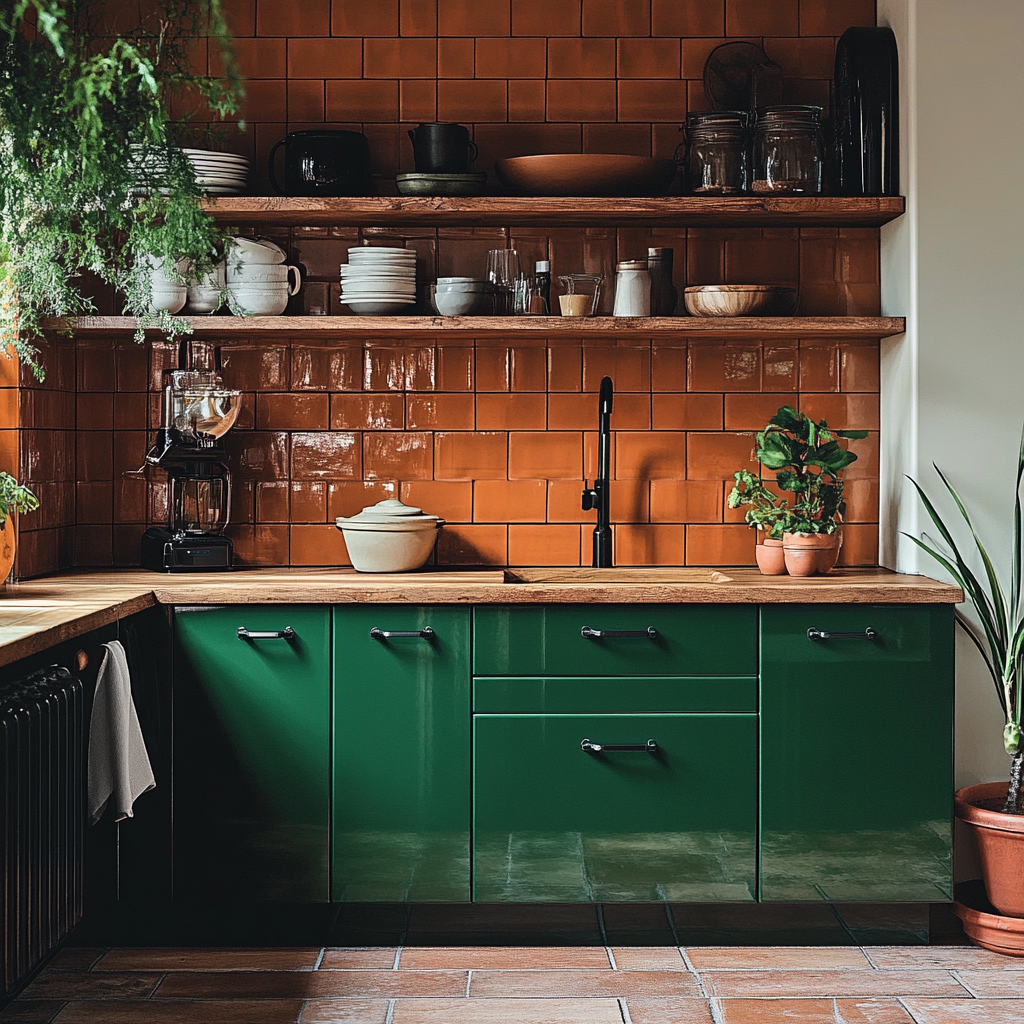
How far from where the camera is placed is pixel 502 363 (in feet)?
11.7

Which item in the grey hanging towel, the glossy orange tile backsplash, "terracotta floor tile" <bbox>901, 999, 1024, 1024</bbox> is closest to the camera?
"terracotta floor tile" <bbox>901, 999, 1024, 1024</bbox>

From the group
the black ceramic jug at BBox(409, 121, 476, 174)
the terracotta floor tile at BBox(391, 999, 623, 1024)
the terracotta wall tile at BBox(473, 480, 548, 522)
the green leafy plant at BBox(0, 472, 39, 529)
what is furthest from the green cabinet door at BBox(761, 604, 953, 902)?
the green leafy plant at BBox(0, 472, 39, 529)

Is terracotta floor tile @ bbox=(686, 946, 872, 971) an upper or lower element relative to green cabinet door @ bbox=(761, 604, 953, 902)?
lower

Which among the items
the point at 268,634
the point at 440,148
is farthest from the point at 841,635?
the point at 440,148

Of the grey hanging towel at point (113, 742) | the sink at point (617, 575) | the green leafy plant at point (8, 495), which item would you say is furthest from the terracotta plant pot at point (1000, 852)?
the green leafy plant at point (8, 495)

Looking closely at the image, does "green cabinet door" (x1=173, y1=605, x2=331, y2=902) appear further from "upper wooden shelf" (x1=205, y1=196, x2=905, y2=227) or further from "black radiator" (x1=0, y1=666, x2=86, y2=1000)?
"upper wooden shelf" (x1=205, y1=196, x2=905, y2=227)

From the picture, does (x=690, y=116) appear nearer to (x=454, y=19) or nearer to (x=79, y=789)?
(x=454, y=19)

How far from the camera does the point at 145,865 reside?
294cm

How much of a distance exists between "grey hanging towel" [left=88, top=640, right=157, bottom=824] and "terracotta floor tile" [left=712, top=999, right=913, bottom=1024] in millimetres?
1216

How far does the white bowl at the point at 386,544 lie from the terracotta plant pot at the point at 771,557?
90cm

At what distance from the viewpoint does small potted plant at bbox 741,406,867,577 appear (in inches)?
125

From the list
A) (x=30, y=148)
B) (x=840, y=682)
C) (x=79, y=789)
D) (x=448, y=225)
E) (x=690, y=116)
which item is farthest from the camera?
(x=448, y=225)

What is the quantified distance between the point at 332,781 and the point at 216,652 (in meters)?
0.42

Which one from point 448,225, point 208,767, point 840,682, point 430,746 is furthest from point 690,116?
point 208,767
